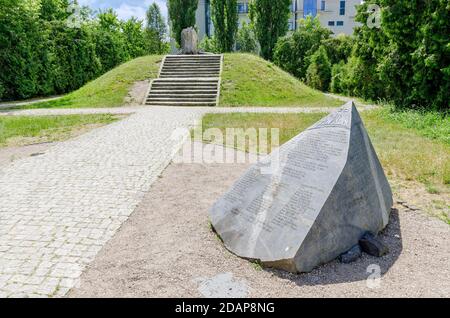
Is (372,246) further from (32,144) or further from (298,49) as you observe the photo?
(298,49)

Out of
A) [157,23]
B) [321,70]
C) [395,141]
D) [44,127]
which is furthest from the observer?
[157,23]

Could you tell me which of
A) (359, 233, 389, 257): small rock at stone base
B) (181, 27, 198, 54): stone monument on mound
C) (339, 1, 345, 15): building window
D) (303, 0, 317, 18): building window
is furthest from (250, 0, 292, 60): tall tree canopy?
(359, 233, 389, 257): small rock at stone base

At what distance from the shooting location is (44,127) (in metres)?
12.1

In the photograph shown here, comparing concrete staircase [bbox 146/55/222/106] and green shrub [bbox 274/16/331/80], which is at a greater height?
Answer: green shrub [bbox 274/16/331/80]

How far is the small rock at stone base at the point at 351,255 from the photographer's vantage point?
3.68 meters

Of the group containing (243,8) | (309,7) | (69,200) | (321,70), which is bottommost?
(69,200)

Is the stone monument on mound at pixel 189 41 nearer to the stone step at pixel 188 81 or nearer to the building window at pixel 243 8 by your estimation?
the stone step at pixel 188 81

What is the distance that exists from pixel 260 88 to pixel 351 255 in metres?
16.3

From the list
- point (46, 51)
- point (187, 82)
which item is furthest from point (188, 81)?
point (46, 51)

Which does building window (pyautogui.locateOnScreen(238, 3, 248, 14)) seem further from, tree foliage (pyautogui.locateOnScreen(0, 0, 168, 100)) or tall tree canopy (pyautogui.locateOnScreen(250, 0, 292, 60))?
tree foliage (pyautogui.locateOnScreen(0, 0, 168, 100))

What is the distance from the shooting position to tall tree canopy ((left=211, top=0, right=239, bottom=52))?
35.0 m

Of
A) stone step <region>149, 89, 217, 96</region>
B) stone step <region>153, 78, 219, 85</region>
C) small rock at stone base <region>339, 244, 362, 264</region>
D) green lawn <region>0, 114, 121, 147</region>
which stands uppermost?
stone step <region>153, 78, 219, 85</region>

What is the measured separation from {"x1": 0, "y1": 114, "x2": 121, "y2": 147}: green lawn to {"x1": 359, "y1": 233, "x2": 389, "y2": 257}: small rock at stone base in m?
8.85

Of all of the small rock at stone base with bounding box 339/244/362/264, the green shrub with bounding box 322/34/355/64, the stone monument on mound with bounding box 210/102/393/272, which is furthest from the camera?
the green shrub with bounding box 322/34/355/64
